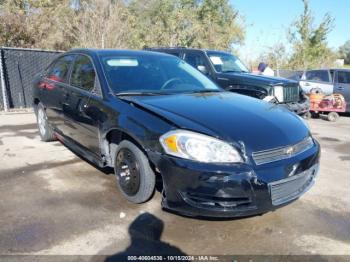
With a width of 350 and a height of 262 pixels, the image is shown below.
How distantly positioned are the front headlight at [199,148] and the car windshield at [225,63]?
19.1ft

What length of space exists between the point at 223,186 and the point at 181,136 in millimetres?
561

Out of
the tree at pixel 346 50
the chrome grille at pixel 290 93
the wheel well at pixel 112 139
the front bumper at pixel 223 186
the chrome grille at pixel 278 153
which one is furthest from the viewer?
the tree at pixel 346 50

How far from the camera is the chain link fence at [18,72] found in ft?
33.6

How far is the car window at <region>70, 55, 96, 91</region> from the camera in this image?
4.42 meters

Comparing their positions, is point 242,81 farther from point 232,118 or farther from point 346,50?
point 346,50

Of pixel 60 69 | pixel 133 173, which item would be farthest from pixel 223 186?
pixel 60 69

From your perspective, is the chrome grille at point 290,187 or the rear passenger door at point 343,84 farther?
the rear passenger door at point 343,84

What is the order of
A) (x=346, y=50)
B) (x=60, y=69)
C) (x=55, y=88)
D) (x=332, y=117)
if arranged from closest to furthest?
1. (x=55, y=88)
2. (x=60, y=69)
3. (x=332, y=117)
4. (x=346, y=50)

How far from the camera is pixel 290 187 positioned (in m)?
3.30

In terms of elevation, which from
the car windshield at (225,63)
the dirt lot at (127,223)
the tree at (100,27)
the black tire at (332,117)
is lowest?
the black tire at (332,117)

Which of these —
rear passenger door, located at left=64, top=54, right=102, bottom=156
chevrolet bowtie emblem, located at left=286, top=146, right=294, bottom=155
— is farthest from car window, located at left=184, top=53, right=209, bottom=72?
chevrolet bowtie emblem, located at left=286, top=146, right=294, bottom=155

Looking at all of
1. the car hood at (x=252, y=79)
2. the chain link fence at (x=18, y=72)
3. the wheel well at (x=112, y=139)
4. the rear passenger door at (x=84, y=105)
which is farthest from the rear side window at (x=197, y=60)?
the wheel well at (x=112, y=139)

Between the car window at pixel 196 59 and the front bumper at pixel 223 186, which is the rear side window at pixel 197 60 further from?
the front bumper at pixel 223 186

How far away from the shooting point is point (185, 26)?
24.5m
